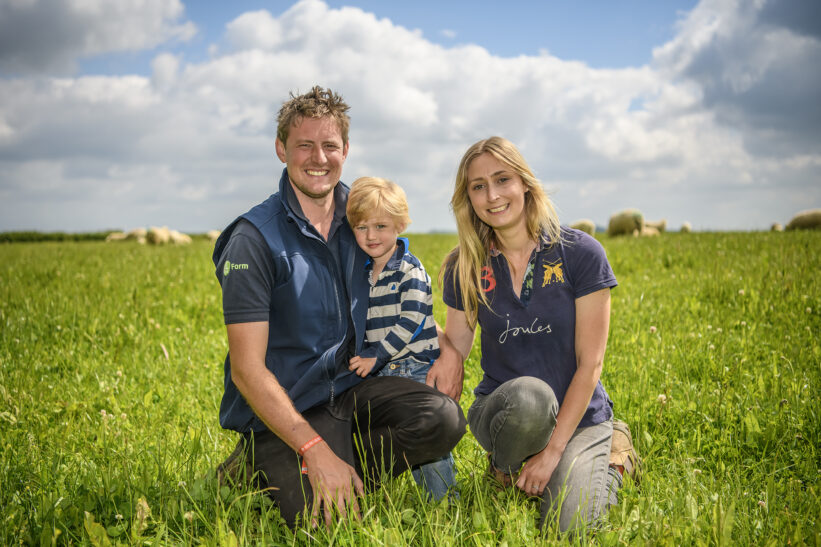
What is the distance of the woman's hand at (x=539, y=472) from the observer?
3.27 meters

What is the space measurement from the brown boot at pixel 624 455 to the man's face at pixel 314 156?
256cm

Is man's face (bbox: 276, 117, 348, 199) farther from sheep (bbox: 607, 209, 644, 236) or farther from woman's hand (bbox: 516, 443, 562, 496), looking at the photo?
sheep (bbox: 607, 209, 644, 236)

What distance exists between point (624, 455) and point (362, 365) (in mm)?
1793

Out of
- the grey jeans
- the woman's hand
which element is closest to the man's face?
the grey jeans

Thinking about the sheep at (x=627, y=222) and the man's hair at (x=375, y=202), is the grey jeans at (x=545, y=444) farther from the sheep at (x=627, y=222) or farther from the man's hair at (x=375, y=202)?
the sheep at (x=627, y=222)

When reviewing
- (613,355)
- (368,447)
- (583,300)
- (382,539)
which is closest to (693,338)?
(613,355)

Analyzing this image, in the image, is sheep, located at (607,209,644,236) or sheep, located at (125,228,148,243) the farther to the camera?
sheep, located at (125,228,148,243)

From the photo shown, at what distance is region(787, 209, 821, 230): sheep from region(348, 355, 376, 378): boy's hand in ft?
Result: 91.4

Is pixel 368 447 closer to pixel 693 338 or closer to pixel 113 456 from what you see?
pixel 113 456

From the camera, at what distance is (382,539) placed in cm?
284

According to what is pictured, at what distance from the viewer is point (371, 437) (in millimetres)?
3545

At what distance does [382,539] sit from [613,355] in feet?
12.0

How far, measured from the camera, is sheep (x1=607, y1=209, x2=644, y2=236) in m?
27.4

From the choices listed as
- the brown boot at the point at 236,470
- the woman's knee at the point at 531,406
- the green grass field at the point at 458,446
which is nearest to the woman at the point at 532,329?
the woman's knee at the point at 531,406
